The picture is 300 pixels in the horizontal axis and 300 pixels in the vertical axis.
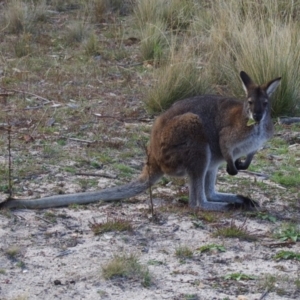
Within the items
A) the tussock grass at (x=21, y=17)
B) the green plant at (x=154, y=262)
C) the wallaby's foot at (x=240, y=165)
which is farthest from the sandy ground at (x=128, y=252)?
the tussock grass at (x=21, y=17)

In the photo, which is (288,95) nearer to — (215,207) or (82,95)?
(82,95)

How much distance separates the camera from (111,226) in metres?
5.67

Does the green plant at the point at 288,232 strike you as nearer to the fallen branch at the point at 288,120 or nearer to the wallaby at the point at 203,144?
the wallaby at the point at 203,144

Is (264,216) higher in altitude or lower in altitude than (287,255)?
lower

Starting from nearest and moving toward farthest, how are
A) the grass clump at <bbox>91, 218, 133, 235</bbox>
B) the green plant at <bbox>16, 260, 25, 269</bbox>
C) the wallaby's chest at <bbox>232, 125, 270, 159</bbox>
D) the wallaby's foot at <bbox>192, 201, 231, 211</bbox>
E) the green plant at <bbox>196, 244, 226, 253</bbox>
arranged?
the green plant at <bbox>16, 260, 25, 269</bbox>
the green plant at <bbox>196, 244, 226, 253</bbox>
the grass clump at <bbox>91, 218, 133, 235</bbox>
the wallaby's foot at <bbox>192, 201, 231, 211</bbox>
the wallaby's chest at <bbox>232, 125, 270, 159</bbox>

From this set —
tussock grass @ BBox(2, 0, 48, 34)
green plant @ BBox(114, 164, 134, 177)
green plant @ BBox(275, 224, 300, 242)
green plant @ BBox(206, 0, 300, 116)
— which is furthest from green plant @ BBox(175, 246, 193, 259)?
tussock grass @ BBox(2, 0, 48, 34)

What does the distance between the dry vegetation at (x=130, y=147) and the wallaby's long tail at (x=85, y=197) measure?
0.06 meters

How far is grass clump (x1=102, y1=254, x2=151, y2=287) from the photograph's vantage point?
16.2ft

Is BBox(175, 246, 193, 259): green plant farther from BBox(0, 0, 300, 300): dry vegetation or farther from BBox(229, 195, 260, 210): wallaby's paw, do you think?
BBox(229, 195, 260, 210): wallaby's paw

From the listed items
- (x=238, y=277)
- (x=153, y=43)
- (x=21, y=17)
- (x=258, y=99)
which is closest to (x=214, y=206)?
(x=258, y=99)

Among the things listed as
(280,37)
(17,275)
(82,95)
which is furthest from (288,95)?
(17,275)

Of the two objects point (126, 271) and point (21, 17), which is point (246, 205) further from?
point (21, 17)

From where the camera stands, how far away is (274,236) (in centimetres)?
574

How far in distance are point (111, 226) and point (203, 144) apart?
1025 mm
